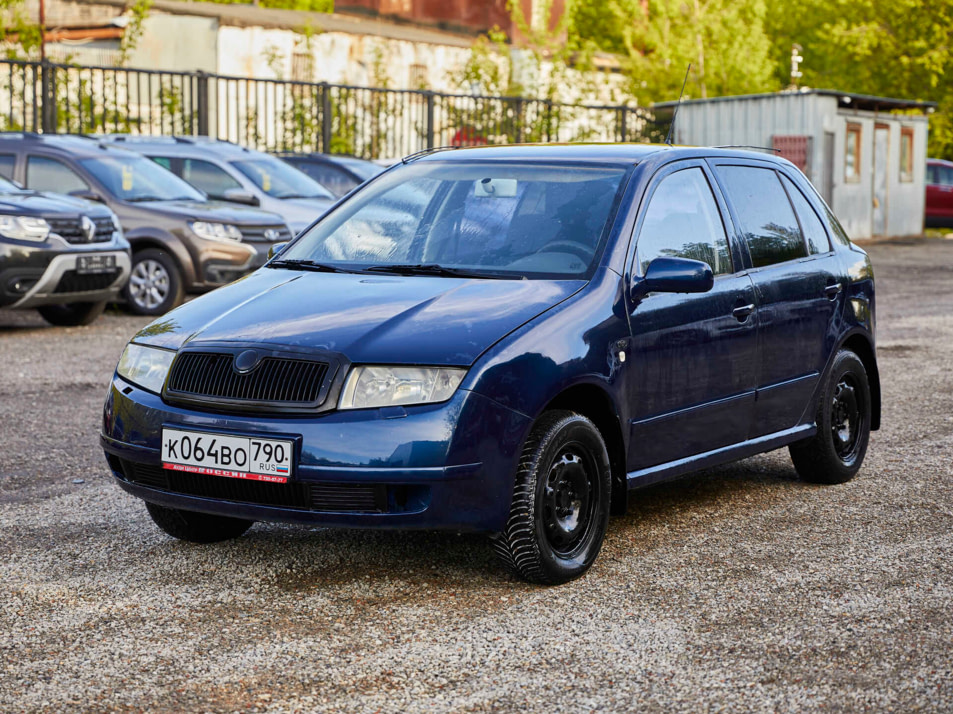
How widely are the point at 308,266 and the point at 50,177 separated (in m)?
10.1

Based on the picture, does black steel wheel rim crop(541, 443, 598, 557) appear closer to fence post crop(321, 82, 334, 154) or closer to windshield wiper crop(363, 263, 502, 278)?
windshield wiper crop(363, 263, 502, 278)

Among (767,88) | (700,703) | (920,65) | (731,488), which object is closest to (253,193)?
(731,488)

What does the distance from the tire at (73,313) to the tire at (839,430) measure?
8588mm

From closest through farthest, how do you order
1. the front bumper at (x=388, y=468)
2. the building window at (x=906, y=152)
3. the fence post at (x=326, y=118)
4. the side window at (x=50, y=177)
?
Result: the front bumper at (x=388, y=468) → the side window at (x=50, y=177) → the fence post at (x=326, y=118) → the building window at (x=906, y=152)

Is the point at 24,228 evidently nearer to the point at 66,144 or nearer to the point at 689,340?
the point at 66,144

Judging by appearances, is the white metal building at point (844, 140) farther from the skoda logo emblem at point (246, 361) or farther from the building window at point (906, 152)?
the skoda logo emblem at point (246, 361)

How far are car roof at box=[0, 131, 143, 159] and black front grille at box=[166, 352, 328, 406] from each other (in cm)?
1097

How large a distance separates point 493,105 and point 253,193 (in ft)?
41.6

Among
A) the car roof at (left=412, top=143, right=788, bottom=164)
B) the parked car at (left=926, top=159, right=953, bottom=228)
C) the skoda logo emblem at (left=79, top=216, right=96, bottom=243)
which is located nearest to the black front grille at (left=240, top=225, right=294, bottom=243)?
the skoda logo emblem at (left=79, top=216, right=96, bottom=243)

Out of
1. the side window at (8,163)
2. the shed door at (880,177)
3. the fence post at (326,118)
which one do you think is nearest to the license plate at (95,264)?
the side window at (8,163)

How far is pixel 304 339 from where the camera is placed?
4.82 m

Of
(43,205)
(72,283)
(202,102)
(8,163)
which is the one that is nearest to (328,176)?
(202,102)

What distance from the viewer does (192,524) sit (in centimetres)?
549

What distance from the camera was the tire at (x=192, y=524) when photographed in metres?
5.46
